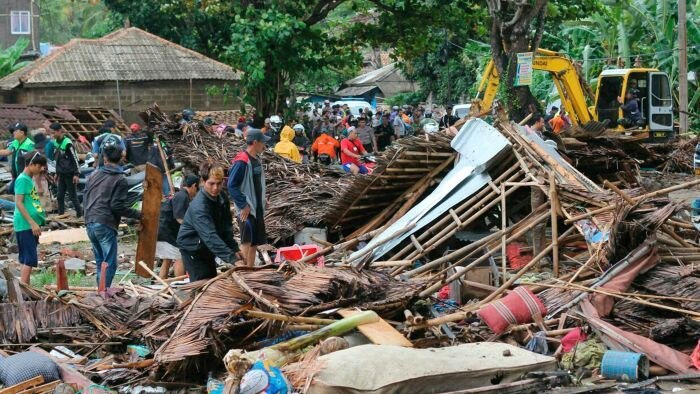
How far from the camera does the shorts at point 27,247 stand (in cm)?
1150

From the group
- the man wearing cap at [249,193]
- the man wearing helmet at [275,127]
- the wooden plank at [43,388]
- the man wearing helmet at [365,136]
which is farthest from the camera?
the man wearing helmet at [365,136]

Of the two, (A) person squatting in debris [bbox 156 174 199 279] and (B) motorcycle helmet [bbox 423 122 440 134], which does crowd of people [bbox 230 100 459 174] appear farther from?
(A) person squatting in debris [bbox 156 174 199 279]

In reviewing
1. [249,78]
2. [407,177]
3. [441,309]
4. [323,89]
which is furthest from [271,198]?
[323,89]

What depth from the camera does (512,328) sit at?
28.1 feet

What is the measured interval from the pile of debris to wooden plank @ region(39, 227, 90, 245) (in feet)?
20.5

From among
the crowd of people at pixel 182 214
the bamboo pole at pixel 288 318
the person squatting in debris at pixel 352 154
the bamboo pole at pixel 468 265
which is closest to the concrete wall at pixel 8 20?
the person squatting in debris at pixel 352 154

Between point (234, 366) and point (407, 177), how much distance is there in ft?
19.8

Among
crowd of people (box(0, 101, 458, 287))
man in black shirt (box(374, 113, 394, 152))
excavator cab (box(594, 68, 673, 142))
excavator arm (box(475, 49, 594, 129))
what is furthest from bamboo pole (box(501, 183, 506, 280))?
man in black shirt (box(374, 113, 394, 152))

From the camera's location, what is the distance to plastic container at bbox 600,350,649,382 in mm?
7613

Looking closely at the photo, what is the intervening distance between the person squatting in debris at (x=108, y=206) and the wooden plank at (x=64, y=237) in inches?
229

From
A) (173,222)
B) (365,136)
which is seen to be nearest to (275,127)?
(365,136)

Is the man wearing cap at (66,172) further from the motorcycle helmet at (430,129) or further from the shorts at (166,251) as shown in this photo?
the shorts at (166,251)

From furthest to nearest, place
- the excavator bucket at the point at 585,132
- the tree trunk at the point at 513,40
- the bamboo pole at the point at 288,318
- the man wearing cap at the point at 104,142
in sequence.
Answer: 1. the tree trunk at the point at 513,40
2. the excavator bucket at the point at 585,132
3. the man wearing cap at the point at 104,142
4. the bamboo pole at the point at 288,318

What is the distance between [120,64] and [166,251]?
21.3 metres
